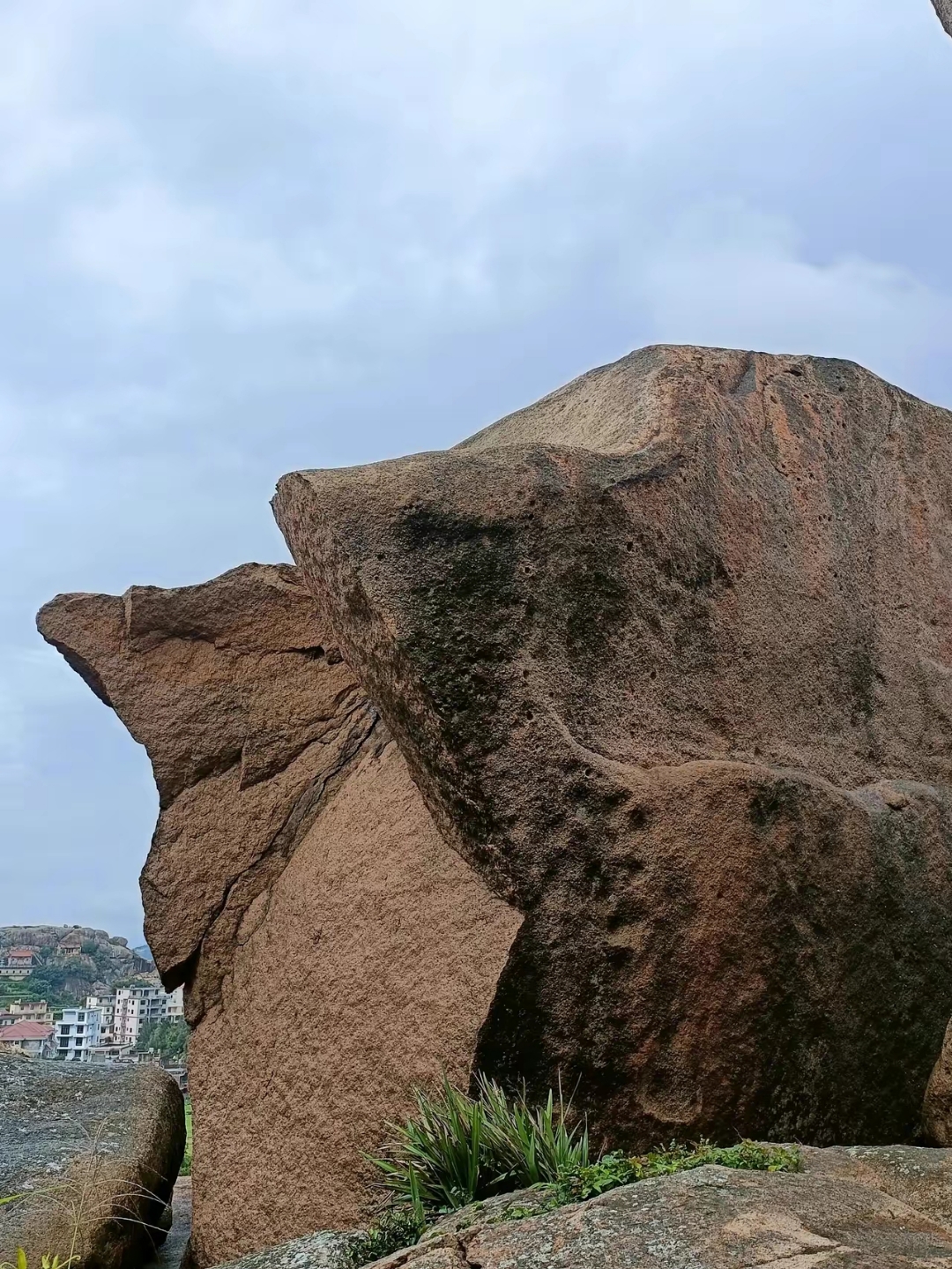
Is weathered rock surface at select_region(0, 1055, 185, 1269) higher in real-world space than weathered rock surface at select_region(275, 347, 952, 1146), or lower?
lower

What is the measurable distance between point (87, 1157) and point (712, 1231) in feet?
15.2

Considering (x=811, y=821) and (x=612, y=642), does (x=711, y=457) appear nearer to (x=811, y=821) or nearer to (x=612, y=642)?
(x=612, y=642)

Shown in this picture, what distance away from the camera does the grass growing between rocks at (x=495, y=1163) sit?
507 centimetres

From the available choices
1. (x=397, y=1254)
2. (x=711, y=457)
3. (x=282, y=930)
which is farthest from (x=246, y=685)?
(x=397, y=1254)

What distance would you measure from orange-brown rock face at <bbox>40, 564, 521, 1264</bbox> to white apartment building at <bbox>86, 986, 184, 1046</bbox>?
17.2m

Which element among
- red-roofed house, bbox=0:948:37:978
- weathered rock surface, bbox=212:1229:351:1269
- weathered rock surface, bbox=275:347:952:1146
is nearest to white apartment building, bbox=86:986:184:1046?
red-roofed house, bbox=0:948:37:978

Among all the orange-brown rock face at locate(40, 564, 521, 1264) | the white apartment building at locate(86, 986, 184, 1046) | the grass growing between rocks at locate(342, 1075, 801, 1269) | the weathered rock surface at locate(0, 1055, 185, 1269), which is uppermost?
the orange-brown rock face at locate(40, 564, 521, 1264)

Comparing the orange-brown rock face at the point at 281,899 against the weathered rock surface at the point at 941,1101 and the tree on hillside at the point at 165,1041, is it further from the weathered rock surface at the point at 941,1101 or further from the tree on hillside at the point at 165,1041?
the tree on hillside at the point at 165,1041

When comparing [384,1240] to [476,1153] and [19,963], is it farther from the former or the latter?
[19,963]

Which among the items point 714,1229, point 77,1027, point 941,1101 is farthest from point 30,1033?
point 714,1229

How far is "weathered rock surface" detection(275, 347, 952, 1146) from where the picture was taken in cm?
624

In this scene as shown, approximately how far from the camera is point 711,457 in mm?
7852

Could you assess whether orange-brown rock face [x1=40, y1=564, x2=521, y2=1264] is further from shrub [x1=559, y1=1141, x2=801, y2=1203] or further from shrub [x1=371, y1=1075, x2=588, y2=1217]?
shrub [x1=559, y1=1141, x2=801, y2=1203]

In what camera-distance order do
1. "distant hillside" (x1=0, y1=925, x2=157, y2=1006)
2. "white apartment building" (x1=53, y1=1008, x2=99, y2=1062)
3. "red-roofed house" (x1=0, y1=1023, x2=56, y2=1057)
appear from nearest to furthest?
"red-roofed house" (x1=0, y1=1023, x2=56, y2=1057)
"white apartment building" (x1=53, y1=1008, x2=99, y2=1062)
"distant hillside" (x1=0, y1=925, x2=157, y2=1006)
